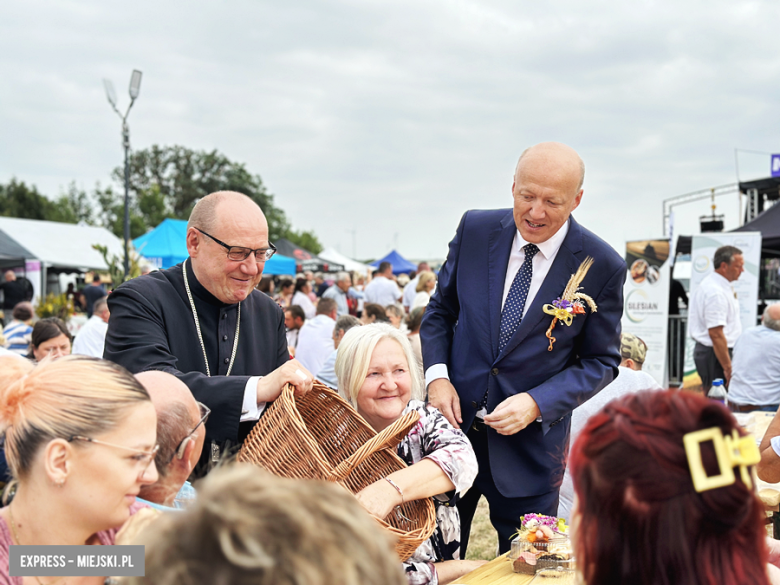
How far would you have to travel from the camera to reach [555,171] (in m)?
2.57

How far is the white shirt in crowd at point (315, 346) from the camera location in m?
7.87

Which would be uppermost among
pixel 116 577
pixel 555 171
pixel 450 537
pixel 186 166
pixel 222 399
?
pixel 186 166

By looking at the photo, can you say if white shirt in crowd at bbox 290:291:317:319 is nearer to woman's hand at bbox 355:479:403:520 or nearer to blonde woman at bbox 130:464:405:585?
woman's hand at bbox 355:479:403:520

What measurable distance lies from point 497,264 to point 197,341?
1299mm

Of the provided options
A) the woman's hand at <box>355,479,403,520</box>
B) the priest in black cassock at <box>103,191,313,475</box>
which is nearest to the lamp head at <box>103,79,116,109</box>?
the priest in black cassock at <box>103,191,313,475</box>

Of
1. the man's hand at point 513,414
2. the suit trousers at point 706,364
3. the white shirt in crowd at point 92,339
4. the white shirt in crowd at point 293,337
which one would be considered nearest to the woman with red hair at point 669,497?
the man's hand at point 513,414

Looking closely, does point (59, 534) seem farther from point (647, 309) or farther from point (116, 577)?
point (647, 309)

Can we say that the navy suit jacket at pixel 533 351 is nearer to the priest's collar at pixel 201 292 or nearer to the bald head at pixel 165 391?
the priest's collar at pixel 201 292

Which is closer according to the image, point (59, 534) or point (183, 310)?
point (59, 534)

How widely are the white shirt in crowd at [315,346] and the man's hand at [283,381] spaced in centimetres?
555

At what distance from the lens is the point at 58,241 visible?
21016 millimetres

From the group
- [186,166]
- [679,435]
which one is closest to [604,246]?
[679,435]

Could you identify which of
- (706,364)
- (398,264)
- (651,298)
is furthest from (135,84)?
(398,264)

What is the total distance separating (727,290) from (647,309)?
2.24 metres
